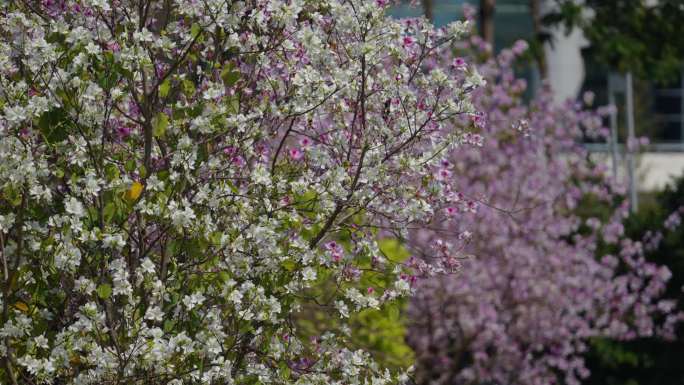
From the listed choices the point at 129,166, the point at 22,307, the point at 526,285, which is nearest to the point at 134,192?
the point at 129,166

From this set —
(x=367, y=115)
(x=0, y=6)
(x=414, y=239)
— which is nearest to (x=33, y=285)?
(x=0, y=6)

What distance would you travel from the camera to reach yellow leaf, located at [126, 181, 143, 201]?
161 inches

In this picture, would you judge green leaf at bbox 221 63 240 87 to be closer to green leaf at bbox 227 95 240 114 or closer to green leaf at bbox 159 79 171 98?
green leaf at bbox 227 95 240 114

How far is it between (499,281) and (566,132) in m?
1.83

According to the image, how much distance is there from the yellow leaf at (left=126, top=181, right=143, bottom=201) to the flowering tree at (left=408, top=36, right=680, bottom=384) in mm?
5570

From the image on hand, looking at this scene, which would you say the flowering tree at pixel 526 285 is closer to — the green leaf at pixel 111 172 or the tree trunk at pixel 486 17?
the tree trunk at pixel 486 17

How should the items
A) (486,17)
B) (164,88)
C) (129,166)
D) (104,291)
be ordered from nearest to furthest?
1. (104,291)
2. (129,166)
3. (164,88)
4. (486,17)

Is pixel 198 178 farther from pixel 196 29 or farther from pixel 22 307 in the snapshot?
pixel 22 307

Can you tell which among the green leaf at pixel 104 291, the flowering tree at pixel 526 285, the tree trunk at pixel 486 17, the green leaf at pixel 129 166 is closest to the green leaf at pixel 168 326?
the green leaf at pixel 104 291

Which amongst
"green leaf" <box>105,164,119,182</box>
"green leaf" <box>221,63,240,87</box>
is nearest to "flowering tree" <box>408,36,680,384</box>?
"green leaf" <box>221,63,240,87</box>

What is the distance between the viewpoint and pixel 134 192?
4.11 meters

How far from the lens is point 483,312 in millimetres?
9789

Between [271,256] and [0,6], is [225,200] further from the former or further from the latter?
[0,6]

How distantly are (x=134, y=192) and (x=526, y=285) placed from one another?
624 cm
